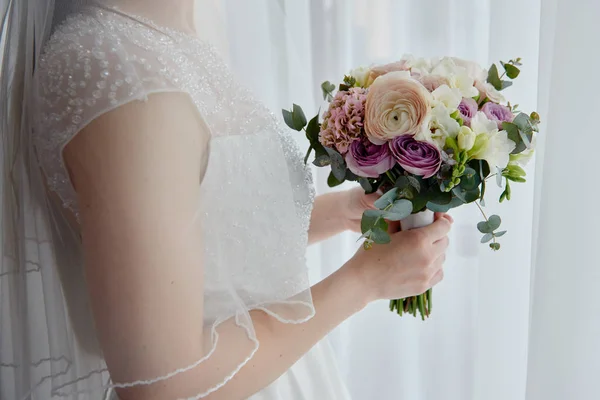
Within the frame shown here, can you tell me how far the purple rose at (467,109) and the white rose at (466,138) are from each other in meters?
0.03

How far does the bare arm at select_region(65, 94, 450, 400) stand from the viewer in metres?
0.59

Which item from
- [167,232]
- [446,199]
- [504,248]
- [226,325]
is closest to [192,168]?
[167,232]

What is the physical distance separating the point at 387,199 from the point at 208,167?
266mm

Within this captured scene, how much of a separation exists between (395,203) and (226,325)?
0.97 feet

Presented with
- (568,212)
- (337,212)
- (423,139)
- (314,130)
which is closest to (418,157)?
(423,139)

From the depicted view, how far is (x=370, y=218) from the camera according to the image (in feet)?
2.62

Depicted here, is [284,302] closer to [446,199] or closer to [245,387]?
[245,387]

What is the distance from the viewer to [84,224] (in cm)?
61

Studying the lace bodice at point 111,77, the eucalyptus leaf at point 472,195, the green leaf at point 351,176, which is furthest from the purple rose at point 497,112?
the lace bodice at point 111,77

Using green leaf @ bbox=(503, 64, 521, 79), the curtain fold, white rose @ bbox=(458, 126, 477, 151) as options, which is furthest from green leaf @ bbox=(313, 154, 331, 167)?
the curtain fold

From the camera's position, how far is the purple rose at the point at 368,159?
2.69 feet

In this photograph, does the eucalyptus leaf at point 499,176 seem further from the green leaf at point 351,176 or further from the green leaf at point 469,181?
the green leaf at point 351,176

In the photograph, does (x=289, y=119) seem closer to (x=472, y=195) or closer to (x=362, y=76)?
(x=362, y=76)
